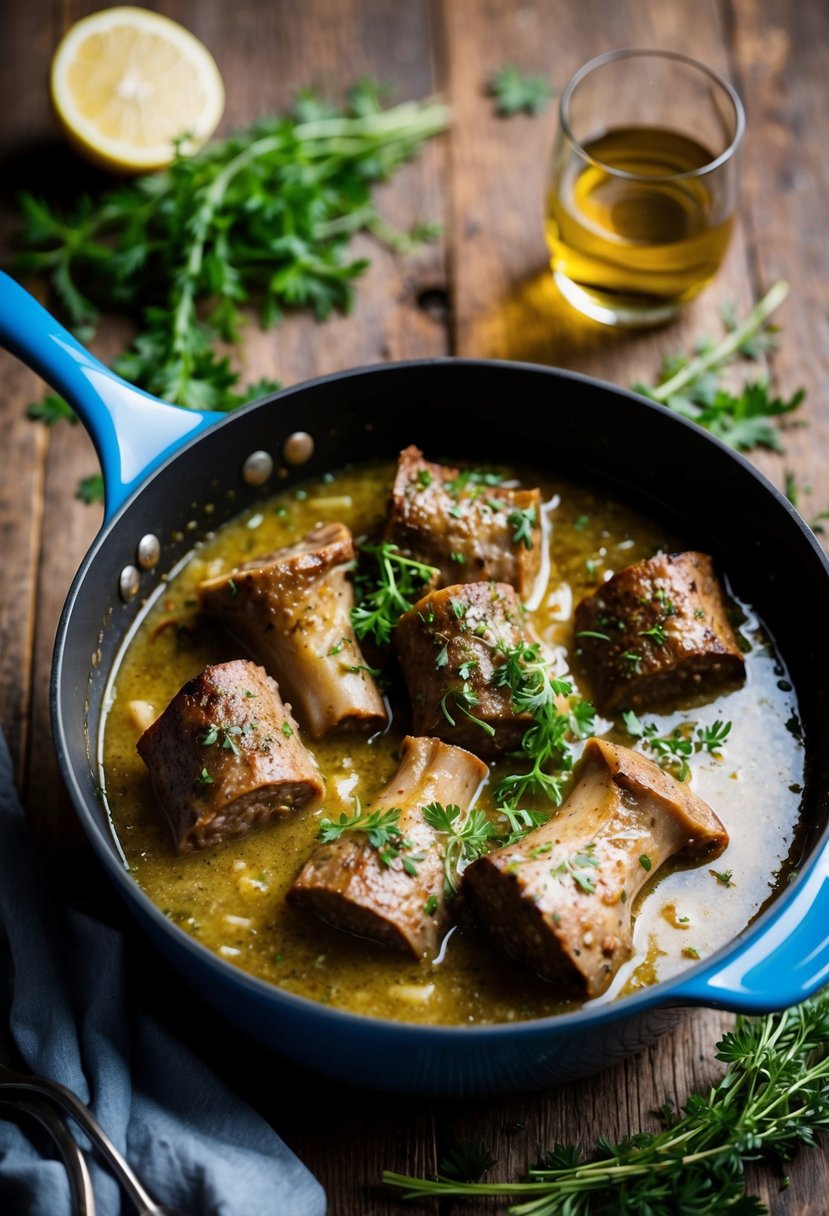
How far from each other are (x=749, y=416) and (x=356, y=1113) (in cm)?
230

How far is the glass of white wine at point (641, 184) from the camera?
13.3ft

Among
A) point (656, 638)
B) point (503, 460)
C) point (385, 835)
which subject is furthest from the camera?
point (503, 460)

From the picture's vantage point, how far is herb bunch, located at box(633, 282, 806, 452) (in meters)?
4.09

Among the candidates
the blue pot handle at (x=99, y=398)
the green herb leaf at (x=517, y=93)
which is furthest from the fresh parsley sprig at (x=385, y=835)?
the green herb leaf at (x=517, y=93)

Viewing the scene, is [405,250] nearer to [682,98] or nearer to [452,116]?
[452,116]

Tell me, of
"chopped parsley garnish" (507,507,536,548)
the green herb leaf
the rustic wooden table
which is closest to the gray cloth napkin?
the rustic wooden table

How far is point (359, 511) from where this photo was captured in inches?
149

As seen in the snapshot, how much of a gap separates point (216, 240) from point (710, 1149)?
2935 millimetres

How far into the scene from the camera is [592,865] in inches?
113

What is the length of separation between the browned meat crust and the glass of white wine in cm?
171

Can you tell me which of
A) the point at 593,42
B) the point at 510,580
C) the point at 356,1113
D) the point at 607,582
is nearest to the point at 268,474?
the point at 510,580

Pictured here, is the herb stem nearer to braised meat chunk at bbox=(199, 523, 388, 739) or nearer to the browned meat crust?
braised meat chunk at bbox=(199, 523, 388, 739)

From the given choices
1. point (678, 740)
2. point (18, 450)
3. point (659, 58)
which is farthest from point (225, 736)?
point (659, 58)

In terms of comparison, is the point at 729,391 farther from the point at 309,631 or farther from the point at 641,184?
the point at 309,631
